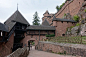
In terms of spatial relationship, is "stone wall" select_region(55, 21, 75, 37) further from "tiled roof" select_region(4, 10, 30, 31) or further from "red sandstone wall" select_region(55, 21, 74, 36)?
"tiled roof" select_region(4, 10, 30, 31)

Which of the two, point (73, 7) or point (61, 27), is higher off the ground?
point (73, 7)

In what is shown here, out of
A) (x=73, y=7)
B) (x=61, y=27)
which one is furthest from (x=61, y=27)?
(x=73, y=7)

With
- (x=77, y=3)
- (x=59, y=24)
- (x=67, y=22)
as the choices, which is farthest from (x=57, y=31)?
(x=77, y=3)

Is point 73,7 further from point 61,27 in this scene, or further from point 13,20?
point 13,20

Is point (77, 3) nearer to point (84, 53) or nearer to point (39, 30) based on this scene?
point (39, 30)

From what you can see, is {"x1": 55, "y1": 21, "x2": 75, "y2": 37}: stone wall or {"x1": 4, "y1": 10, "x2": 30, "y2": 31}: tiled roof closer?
{"x1": 4, "y1": 10, "x2": 30, "y2": 31}: tiled roof

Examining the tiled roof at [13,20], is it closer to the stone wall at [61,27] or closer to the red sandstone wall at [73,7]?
the stone wall at [61,27]

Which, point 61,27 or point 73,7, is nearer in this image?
point 61,27

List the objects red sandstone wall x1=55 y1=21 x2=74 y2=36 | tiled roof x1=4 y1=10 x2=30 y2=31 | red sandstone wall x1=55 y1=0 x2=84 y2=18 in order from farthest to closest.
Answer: red sandstone wall x1=55 y1=0 x2=84 y2=18 < red sandstone wall x1=55 y1=21 x2=74 y2=36 < tiled roof x1=4 y1=10 x2=30 y2=31

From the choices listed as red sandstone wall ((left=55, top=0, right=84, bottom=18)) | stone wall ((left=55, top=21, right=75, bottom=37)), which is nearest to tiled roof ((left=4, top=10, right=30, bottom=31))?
stone wall ((left=55, top=21, right=75, bottom=37))

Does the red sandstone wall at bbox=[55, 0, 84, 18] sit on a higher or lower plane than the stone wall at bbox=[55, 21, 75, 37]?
higher

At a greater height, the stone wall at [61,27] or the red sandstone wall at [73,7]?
the red sandstone wall at [73,7]

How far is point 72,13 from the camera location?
2656 cm

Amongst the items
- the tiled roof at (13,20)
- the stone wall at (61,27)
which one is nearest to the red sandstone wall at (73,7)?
the stone wall at (61,27)
